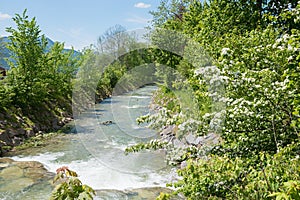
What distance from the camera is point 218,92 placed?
3205mm

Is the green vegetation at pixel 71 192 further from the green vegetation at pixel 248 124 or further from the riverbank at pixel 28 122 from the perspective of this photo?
the riverbank at pixel 28 122

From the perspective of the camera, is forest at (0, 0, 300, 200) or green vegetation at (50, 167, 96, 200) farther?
forest at (0, 0, 300, 200)

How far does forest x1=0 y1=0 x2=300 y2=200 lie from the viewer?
8.08 ft

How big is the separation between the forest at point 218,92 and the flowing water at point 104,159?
1190mm

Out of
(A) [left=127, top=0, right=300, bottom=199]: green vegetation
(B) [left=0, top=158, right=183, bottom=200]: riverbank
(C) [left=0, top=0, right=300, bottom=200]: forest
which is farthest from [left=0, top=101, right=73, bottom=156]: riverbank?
(A) [left=127, top=0, right=300, bottom=199]: green vegetation

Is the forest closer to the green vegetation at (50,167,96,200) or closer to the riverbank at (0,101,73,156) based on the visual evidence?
the riverbank at (0,101,73,156)

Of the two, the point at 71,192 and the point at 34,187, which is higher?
the point at 71,192

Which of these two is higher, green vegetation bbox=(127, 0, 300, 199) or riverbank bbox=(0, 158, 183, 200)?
green vegetation bbox=(127, 0, 300, 199)

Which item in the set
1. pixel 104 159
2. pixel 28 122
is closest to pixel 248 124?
pixel 104 159

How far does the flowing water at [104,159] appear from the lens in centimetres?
587

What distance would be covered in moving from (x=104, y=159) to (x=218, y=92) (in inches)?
205

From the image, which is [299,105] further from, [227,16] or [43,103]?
[43,103]

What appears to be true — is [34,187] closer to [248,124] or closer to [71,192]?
[71,192]

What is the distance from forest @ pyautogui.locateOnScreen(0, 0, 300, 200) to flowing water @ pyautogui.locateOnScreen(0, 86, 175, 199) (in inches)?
46.8
